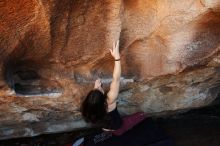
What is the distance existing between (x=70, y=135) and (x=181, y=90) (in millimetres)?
742

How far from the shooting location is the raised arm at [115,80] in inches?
77.7

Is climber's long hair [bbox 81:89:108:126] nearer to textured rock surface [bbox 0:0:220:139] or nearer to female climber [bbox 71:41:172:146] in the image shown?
female climber [bbox 71:41:172:146]

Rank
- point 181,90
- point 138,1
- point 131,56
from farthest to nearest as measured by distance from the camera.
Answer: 1. point 181,90
2. point 131,56
3. point 138,1

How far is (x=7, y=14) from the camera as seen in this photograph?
1.69 m

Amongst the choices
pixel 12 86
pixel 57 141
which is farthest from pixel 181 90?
pixel 12 86

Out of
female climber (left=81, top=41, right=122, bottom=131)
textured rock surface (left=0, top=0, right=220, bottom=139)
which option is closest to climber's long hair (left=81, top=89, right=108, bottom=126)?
female climber (left=81, top=41, right=122, bottom=131)

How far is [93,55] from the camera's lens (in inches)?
79.7

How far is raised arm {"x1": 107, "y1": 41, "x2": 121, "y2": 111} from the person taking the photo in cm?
197

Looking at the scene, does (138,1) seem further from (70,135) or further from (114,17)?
(70,135)

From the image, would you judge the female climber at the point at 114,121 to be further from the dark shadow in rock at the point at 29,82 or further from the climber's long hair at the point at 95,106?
the dark shadow in rock at the point at 29,82

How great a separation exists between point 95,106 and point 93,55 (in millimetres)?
253

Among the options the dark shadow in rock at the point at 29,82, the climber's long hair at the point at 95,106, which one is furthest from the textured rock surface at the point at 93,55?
the climber's long hair at the point at 95,106

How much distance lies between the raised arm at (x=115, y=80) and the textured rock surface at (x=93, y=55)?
5 cm

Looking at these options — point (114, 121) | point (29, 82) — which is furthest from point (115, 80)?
point (29, 82)
